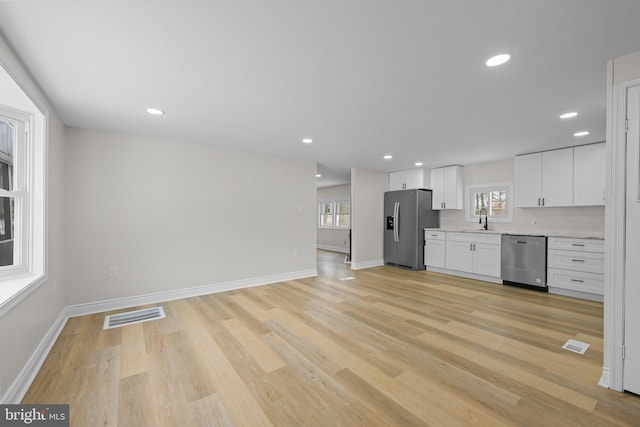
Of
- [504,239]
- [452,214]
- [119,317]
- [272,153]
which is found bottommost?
[119,317]

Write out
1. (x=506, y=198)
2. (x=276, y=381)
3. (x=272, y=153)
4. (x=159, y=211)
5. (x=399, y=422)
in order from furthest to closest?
(x=506, y=198)
(x=272, y=153)
(x=159, y=211)
(x=276, y=381)
(x=399, y=422)

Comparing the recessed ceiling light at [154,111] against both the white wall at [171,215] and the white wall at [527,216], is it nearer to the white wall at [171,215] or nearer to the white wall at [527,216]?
the white wall at [171,215]

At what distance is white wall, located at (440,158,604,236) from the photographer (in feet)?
14.1

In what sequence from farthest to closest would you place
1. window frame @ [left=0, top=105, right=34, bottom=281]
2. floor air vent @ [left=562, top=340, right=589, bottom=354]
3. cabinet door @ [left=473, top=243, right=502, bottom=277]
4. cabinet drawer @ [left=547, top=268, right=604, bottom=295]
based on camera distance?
cabinet door @ [left=473, top=243, right=502, bottom=277], cabinet drawer @ [left=547, top=268, right=604, bottom=295], floor air vent @ [left=562, top=340, right=589, bottom=354], window frame @ [left=0, top=105, right=34, bottom=281]

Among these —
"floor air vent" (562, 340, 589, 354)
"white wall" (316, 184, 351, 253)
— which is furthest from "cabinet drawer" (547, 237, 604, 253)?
"white wall" (316, 184, 351, 253)

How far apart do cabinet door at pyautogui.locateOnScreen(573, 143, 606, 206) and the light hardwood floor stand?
63.4 inches

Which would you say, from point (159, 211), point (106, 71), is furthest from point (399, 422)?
point (159, 211)

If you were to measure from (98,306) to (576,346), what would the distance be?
522cm

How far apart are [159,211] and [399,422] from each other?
12.3ft

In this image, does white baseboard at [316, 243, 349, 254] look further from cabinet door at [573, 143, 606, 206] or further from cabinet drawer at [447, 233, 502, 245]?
cabinet door at [573, 143, 606, 206]

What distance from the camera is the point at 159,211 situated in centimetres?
381

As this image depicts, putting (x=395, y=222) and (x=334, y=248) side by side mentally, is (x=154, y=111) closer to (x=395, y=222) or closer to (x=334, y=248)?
(x=395, y=222)

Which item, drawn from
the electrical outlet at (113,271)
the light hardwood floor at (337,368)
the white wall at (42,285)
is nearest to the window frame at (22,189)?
the white wall at (42,285)

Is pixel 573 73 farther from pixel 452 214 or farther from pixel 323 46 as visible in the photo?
pixel 452 214
